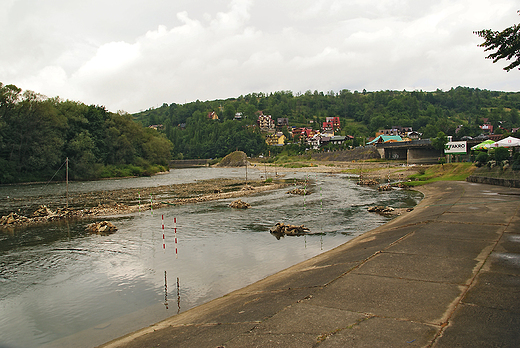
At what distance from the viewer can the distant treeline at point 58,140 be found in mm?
66500

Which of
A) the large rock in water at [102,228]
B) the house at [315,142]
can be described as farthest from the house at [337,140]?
the large rock in water at [102,228]

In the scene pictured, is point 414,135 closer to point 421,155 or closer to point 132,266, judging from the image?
point 421,155

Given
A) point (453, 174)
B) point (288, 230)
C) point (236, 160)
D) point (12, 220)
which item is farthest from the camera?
point (236, 160)

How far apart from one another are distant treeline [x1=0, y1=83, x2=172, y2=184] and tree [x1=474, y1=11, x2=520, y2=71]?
61811 millimetres

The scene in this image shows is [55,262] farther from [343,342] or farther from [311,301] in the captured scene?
[343,342]

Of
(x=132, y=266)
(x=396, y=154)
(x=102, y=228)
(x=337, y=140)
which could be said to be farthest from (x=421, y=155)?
(x=132, y=266)

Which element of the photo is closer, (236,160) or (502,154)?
(502,154)

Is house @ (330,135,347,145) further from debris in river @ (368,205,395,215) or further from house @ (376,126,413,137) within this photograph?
debris in river @ (368,205,395,215)

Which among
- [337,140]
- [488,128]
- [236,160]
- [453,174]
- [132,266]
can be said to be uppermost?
[488,128]

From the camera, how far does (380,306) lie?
23.3ft

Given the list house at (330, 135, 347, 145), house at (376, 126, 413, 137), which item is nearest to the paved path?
house at (330, 135, 347, 145)

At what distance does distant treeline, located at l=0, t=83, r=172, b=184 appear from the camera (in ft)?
218

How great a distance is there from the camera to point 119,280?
44.9ft

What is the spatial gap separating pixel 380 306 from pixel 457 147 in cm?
7649
